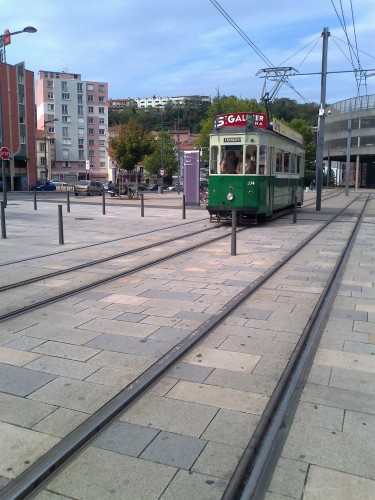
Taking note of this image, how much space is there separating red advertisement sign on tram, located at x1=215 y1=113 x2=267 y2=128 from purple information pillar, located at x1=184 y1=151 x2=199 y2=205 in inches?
412

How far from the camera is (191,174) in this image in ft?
89.6

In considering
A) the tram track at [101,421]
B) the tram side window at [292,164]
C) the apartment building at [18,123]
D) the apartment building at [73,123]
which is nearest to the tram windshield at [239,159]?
the tram side window at [292,164]

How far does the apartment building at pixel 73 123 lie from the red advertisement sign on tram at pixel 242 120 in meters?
85.1

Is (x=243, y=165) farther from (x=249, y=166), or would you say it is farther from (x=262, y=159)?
(x=262, y=159)

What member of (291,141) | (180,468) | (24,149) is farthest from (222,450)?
(24,149)

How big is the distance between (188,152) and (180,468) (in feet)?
82.8

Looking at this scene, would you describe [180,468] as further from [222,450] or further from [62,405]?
[62,405]

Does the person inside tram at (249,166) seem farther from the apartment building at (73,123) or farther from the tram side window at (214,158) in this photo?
the apartment building at (73,123)

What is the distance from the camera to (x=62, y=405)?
3947mm

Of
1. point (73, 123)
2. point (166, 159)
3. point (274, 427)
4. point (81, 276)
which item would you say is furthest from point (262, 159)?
point (73, 123)

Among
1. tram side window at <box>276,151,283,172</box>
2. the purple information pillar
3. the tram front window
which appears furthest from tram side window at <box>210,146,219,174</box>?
the purple information pillar

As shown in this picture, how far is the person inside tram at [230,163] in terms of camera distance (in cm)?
1617

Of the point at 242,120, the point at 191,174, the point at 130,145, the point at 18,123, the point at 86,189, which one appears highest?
the point at 18,123

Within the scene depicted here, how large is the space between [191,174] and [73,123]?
269 ft
